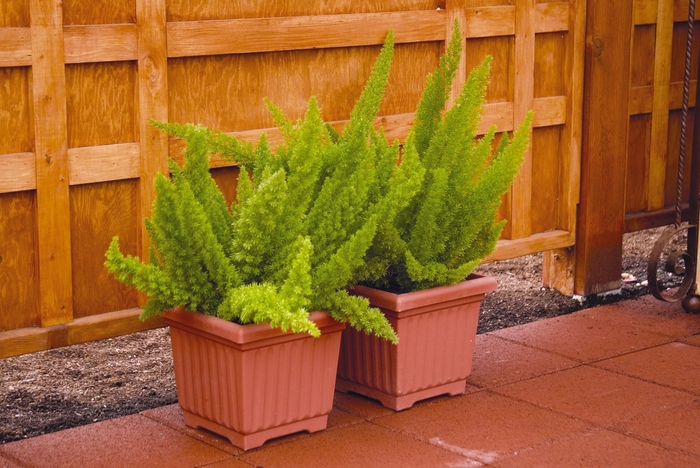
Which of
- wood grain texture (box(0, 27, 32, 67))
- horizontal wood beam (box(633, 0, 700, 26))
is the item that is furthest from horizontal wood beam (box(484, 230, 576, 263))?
wood grain texture (box(0, 27, 32, 67))

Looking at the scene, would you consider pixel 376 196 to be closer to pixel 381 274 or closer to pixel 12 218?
pixel 381 274

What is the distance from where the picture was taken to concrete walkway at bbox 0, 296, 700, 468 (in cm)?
325

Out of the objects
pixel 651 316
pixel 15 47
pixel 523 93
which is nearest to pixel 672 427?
pixel 651 316

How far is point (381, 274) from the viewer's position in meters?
3.55

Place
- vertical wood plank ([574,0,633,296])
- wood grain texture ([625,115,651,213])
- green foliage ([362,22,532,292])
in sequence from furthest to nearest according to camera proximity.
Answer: wood grain texture ([625,115,651,213]) → vertical wood plank ([574,0,633,296]) → green foliage ([362,22,532,292])

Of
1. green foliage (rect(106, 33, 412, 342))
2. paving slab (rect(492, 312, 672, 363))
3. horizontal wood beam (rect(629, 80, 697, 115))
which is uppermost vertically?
horizontal wood beam (rect(629, 80, 697, 115))

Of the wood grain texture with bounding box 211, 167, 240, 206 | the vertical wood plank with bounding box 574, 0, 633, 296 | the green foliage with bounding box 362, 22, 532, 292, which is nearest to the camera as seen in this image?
the green foliage with bounding box 362, 22, 532, 292

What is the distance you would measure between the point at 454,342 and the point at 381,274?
1.23 ft

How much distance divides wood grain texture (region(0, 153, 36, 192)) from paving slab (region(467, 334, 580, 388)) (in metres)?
1.73

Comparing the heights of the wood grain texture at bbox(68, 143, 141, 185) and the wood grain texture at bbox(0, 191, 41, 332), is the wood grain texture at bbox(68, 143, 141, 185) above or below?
above

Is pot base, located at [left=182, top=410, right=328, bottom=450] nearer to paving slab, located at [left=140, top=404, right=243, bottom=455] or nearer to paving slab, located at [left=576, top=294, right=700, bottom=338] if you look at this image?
paving slab, located at [left=140, top=404, right=243, bottom=455]

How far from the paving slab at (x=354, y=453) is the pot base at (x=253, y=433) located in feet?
0.09

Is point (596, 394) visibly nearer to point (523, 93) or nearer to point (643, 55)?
point (523, 93)

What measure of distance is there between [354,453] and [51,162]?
4.40ft
